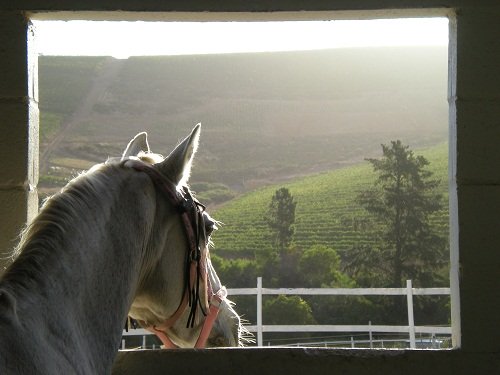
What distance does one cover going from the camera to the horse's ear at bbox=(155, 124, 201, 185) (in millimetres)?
2492

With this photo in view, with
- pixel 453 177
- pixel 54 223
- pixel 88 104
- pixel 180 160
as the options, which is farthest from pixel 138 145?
pixel 88 104

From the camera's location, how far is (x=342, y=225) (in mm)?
27219

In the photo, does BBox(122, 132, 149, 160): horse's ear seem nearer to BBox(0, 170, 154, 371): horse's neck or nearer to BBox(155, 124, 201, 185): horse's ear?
BBox(155, 124, 201, 185): horse's ear

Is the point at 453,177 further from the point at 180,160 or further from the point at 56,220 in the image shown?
the point at 56,220

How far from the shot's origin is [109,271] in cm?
223

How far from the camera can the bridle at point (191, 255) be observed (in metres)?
2.53

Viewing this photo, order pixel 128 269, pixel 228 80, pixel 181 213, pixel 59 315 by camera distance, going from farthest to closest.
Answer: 1. pixel 228 80
2. pixel 181 213
3. pixel 128 269
4. pixel 59 315

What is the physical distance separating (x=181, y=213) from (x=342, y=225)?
24.9 metres

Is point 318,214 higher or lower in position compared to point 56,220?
higher

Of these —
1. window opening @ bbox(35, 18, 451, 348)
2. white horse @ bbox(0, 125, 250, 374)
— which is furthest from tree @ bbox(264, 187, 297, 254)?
white horse @ bbox(0, 125, 250, 374)

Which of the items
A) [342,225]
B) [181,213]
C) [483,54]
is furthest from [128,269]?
[342,225]

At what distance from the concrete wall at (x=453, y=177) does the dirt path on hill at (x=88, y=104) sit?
26.1 metres

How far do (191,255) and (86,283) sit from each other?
65 cm

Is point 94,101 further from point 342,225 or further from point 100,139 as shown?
point 342,225
